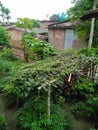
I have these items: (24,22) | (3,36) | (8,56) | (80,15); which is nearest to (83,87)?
(80,15)

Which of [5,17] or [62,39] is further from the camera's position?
[5,17]

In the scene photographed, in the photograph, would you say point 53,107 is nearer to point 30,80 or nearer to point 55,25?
point 30,80

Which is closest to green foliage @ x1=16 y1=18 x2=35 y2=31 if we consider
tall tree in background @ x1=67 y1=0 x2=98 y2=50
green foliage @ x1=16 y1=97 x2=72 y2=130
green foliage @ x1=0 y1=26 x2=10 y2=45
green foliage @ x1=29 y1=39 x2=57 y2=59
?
green foliage @ x1=0 y1=26 x2=10 y2=45

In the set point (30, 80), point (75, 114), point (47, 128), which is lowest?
point (75, 114)

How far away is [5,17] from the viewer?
108 feet

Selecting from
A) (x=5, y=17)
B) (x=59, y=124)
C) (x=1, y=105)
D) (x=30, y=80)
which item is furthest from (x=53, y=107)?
(x=5, y=17)

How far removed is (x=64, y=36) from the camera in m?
15.9

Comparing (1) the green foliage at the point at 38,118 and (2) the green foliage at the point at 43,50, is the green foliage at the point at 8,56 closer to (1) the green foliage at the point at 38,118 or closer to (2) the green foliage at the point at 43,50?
(2) the green foliage at the point at 43,50

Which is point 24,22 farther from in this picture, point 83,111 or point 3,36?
point 83,111

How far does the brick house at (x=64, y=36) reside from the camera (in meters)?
15.0

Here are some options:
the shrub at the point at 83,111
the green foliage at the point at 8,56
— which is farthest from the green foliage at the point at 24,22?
the shrub at the point at 83,111

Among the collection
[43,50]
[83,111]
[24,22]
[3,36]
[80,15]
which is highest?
[80,15]

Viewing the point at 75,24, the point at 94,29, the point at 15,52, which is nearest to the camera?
the point at 94,29

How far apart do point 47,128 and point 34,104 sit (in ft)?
2.66
